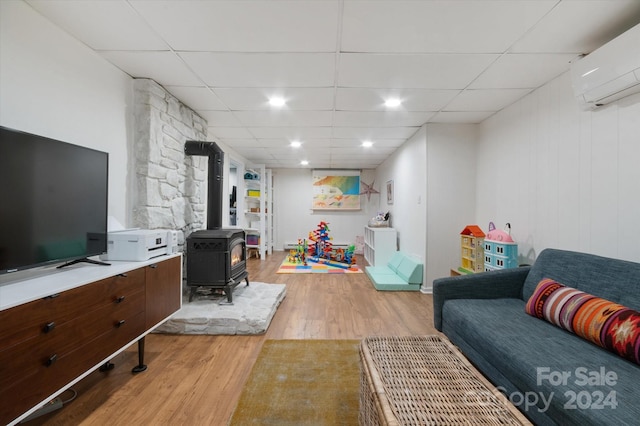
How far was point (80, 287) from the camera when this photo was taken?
1272 mm

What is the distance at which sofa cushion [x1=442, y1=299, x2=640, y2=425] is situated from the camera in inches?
36.7

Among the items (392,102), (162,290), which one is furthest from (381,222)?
(162,290)

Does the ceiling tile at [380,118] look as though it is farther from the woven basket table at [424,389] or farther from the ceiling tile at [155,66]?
the woven basket table at [424,389]

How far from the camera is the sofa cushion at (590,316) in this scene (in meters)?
1.15

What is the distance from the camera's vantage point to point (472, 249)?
3.02 metres

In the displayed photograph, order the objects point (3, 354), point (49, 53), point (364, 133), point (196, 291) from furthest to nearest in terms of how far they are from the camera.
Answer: point (364, 133), point (196, 291), point (49, 53), point (3, 354)

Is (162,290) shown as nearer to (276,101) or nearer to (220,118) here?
(276,101)

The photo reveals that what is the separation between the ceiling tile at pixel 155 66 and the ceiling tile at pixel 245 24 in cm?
25

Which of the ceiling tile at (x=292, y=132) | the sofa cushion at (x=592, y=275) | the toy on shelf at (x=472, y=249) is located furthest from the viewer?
the ceiling tile at (x=292, y=132)

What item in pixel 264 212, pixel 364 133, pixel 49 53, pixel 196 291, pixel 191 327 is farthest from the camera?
pixel 264 212

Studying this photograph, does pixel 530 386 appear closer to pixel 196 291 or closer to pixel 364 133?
pixel 196 291

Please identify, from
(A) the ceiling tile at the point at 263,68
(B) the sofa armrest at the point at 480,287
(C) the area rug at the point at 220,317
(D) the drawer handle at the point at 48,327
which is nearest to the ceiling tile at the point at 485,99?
(A) the ceiling tile at the point at 263,68

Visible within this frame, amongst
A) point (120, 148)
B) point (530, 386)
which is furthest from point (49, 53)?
point (530, 386)

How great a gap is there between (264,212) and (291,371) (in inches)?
170
